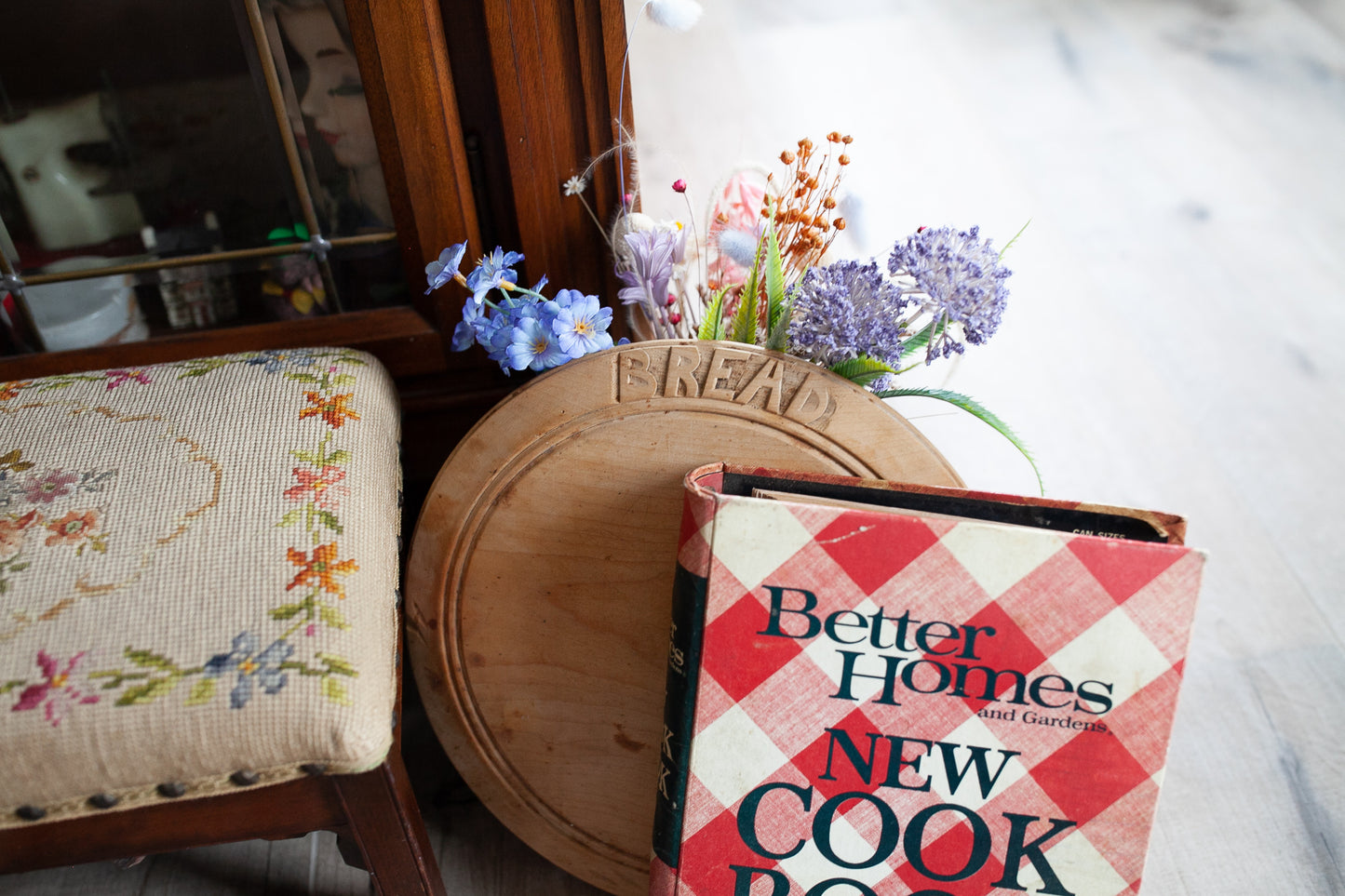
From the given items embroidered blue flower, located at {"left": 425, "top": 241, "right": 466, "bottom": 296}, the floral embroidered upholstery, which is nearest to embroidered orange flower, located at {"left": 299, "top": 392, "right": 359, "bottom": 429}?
the floral embroidered upholstery

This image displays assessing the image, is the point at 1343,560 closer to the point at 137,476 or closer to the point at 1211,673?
the point at 1211,673

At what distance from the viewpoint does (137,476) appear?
28.4 inches

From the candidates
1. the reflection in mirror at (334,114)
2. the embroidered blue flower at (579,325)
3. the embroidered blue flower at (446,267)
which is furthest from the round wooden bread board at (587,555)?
the reflection in mirror at (334,114)

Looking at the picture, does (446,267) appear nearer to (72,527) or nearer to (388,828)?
(72,527)

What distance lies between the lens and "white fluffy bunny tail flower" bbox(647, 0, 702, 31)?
840 millimetres

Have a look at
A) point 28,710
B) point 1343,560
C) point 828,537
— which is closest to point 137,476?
point 28,710

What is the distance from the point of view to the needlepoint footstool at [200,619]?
599 mm

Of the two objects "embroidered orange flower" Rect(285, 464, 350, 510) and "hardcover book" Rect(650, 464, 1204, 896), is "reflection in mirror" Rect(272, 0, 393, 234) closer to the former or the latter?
"embroidered orange flower" Rect(285, 464, 350, 510)

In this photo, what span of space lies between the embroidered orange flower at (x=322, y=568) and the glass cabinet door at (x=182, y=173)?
1.43ft

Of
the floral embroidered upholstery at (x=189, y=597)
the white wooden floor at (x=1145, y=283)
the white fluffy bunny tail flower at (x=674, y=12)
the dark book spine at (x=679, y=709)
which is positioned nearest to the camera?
the floral embroidered upholstery at (x=189, y=597)

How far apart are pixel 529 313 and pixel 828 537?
0.32 metres

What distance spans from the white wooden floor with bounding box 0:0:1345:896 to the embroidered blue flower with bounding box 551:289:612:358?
0.28 m

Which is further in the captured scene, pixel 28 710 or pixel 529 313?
pixel 529 313

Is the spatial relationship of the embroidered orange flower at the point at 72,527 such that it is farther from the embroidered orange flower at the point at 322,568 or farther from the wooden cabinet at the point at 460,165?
Answer: the wooden cabinet at the point at 460,165
